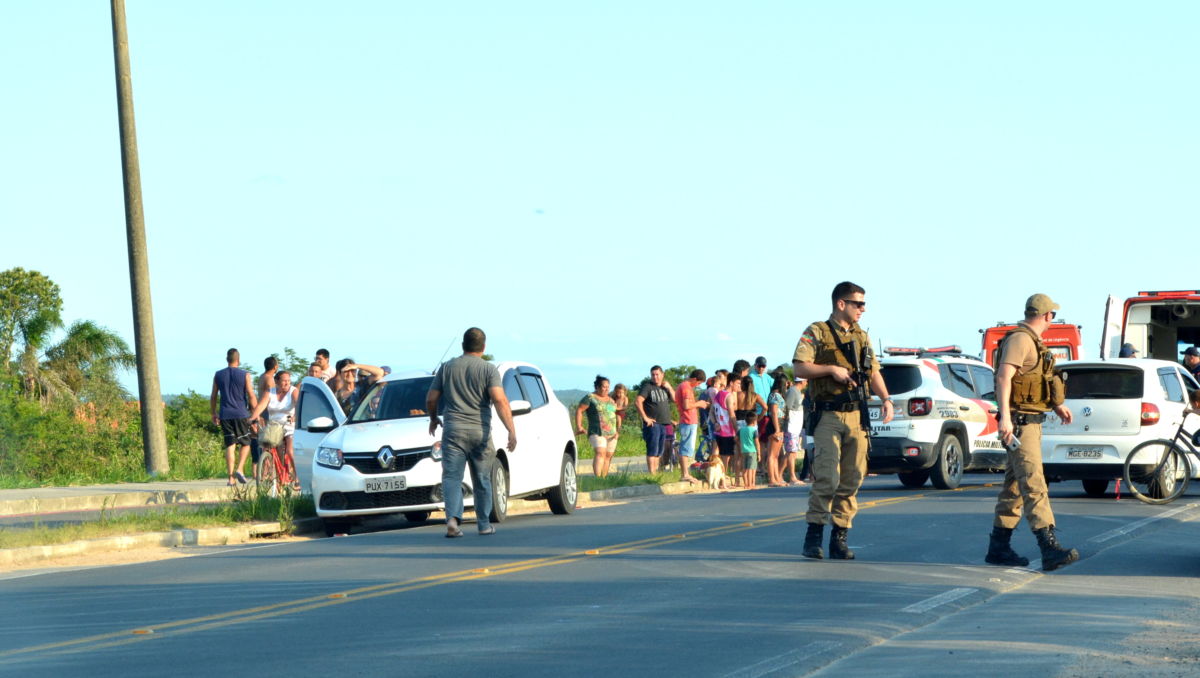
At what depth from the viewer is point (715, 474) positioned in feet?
79.9

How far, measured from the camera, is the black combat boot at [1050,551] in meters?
11.6

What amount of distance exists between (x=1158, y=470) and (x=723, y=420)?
25.4 ft

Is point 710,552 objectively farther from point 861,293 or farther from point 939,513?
point 939,513


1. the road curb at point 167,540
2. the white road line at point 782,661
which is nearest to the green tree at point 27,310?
the road curb at point 167,540

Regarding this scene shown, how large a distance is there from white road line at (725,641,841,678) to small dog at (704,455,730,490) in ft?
52.4

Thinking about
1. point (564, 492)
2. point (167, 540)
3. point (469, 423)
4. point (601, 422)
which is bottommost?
point (167, 540)

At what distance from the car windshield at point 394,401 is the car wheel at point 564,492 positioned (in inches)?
71.4

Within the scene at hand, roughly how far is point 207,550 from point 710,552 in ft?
16.6

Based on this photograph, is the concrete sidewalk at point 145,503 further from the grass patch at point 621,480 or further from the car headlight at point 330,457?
the car headlight at point 330,457

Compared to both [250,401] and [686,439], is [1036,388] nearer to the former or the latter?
[250,401]

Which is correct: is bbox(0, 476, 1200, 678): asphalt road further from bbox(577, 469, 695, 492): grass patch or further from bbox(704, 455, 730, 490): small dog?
bbox(704, 455, 730, 490): small dog

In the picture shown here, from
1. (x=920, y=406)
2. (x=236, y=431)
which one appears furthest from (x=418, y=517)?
(x=920, y=406)

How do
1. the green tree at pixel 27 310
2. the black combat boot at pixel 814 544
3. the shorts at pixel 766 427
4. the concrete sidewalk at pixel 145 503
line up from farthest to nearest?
the green tree at pixel 27 310, the shorts at pixel 766 427, the concrete sidewalk at pixel 145 503, the black combat boot at pixel 814 544

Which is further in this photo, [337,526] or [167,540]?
[337,526]
